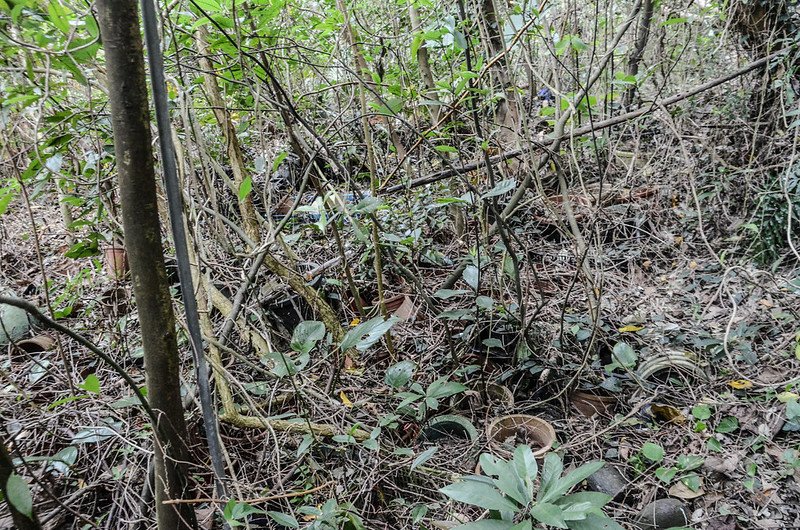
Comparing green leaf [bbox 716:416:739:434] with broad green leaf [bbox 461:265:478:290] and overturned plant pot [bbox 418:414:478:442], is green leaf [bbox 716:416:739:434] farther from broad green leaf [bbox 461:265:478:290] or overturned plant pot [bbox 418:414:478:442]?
broad green leaf [bbox 461:265:478:290]

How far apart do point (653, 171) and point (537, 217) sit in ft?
3.79

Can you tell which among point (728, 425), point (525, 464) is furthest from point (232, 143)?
point (728, 425)

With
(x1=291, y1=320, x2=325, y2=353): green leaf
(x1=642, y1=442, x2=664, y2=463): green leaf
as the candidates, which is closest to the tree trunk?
(x1=291, y1=320, x2=325, y2=353): green leaf

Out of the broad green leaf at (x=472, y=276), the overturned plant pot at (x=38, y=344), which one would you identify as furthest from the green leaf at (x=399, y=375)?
the overturned plant pot at (x=38, y=344)

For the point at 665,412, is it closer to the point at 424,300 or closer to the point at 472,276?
the point at 472,276

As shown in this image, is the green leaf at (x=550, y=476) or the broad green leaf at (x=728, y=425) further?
the broad green leaf at (x=728, y=425)

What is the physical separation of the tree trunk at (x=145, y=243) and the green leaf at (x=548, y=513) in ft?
3.25

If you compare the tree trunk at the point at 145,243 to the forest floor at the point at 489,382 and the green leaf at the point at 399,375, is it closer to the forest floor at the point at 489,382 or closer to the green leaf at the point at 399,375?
the forest floor at the point at 489,382

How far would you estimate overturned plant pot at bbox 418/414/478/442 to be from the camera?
7.09ft

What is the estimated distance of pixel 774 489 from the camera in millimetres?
1993

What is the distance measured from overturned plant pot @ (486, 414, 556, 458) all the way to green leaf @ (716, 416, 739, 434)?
0.79m

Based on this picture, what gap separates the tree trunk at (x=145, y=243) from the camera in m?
1.15

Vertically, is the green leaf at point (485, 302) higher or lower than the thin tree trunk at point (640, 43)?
lower

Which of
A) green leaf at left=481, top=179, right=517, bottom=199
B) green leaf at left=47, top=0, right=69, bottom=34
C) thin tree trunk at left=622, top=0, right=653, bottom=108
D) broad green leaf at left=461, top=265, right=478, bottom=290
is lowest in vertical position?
broad green leaf at left=461, top=265, right=478, bottom=290
